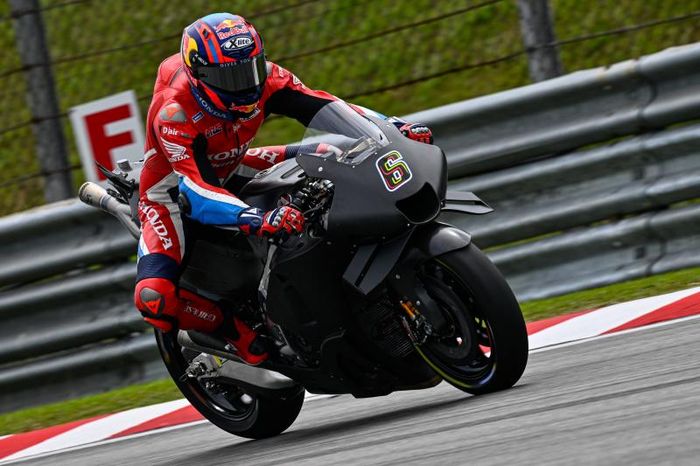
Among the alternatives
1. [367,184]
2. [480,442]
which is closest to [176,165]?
[367,184]

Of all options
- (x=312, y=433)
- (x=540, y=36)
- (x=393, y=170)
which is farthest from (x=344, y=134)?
(x=540, y=36)

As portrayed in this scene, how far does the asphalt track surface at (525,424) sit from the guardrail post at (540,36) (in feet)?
6.30

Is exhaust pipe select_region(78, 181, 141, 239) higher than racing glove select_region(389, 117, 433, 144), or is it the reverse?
racing glove select_region(389, 117, 433, 144)

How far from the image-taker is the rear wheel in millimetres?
6055

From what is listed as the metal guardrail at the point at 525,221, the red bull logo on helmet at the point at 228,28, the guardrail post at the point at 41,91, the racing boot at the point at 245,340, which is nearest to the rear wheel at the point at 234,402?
the racing boot at the point at 245,340

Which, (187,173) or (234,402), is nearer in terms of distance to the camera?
(187,173)

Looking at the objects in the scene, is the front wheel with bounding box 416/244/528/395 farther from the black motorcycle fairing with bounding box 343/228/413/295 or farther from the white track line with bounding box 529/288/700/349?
the white track line with bounding box 529/288/700/349

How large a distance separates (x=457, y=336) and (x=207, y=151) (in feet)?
4.23

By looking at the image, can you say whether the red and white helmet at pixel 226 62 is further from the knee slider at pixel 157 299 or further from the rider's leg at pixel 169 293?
the knee slider at pixel 157 299

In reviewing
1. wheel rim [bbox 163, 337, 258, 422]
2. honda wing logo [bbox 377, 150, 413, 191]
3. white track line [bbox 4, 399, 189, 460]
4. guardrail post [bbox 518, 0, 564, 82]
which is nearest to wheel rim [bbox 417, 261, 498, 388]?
honda wing logo [bbox 377, 150, 413, 191]

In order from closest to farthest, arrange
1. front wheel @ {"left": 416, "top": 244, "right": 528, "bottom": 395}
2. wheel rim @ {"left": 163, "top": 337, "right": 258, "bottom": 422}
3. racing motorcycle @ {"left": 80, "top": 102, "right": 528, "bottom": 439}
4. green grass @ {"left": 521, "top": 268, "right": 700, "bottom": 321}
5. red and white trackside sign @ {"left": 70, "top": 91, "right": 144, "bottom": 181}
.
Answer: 1. front wheel @ {"left": 416, "top": 244, "right": 528, "bottom": 395}
2. racing motorcycle @ {"left": 80, "top": 102, "right": 528, "bottom": 439}
3. wheel rim @ {"left": 163, "top": 337, "right": 258, "bottom": 422}
4. green grass @ {"left": 521, "top": 268, "right": 700, "bottom": 321}
5. red and white trackside sign @ {"left": 70, "top": 91, "right": 144, "bottom": 181}

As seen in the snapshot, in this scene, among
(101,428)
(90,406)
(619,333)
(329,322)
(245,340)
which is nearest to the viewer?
(329,322)

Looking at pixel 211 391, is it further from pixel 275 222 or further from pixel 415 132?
pixel 415 132

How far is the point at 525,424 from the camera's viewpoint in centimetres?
441
